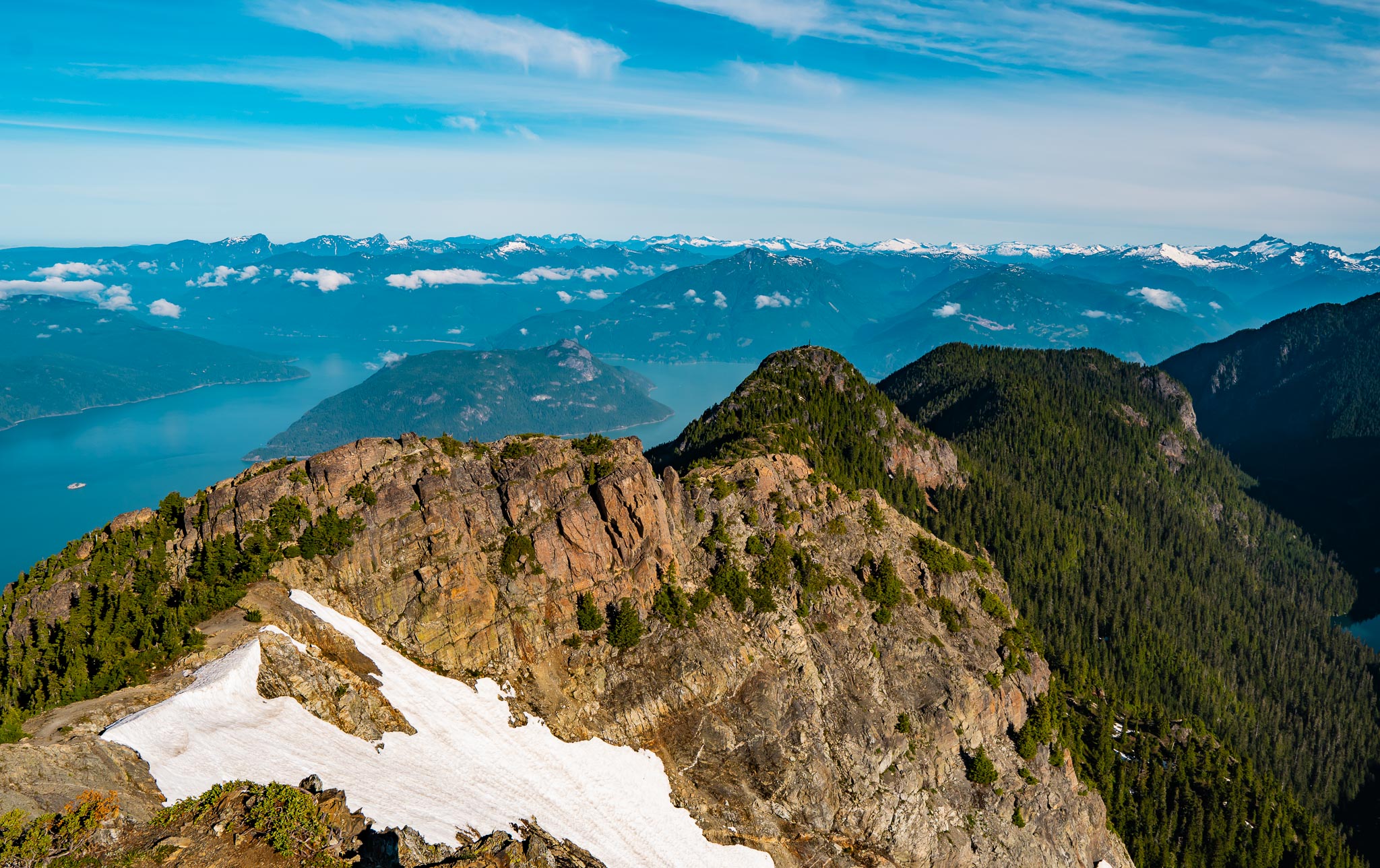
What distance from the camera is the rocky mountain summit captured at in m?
53.2

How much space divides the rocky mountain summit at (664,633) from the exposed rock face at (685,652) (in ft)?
0.59

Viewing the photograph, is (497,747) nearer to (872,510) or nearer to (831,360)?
(872,510)

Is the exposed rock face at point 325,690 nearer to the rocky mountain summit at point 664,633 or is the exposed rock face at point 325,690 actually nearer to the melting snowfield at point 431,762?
the rocky mountain summit at point 664,633

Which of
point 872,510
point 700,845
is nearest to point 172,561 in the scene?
point 700,845

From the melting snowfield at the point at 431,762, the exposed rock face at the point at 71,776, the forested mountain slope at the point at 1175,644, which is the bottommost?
the forested mountain slope at the point at 1175,644

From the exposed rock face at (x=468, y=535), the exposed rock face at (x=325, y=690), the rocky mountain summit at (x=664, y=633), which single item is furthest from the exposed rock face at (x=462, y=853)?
the exposed rock face at (x=468, y=535)

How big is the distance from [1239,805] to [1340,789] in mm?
53529

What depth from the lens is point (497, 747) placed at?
5159 centimetres

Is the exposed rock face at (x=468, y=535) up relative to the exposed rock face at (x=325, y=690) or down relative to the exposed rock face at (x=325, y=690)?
up

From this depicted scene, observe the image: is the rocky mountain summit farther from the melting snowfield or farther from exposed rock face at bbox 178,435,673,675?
the melting snowfield

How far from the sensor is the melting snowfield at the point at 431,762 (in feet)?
130

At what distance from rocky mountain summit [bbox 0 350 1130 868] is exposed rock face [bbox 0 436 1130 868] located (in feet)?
0.59

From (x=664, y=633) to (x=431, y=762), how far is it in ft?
72.9

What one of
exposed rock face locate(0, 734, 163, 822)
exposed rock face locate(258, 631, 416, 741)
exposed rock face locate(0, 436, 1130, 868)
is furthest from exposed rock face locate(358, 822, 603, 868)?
exposed rock face locate(258, 631, 416, 741)
